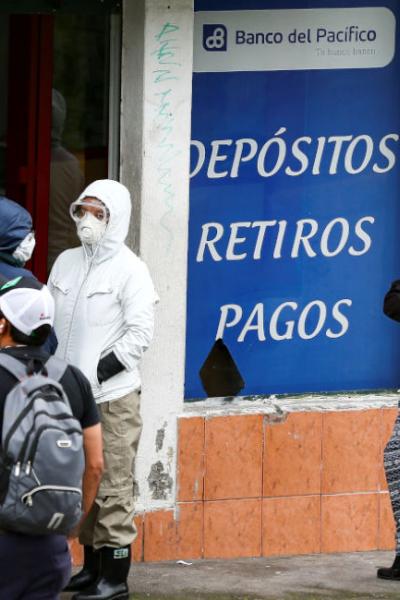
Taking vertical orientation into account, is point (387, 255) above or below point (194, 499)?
above

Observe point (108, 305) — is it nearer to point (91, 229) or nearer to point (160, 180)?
point (91, 229)

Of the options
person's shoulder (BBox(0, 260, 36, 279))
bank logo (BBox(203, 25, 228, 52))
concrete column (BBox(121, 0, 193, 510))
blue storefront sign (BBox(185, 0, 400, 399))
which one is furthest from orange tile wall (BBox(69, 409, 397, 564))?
bank logo (BBox(203, 25, 228, 52))

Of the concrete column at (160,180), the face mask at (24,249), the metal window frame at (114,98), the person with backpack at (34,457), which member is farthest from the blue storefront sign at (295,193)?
the person with backpack at (34,457)

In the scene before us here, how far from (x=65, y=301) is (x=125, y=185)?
0.87 m

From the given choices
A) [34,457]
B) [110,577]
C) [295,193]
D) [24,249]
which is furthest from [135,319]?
[34,457]

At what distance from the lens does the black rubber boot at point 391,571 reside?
751 centimetres

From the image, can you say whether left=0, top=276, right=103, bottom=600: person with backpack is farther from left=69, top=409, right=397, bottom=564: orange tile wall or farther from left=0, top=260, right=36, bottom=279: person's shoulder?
left=69, top=409, right=397, bottom=564: orange tile wall

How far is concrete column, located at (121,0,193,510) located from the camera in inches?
291

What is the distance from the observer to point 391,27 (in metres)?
8.12

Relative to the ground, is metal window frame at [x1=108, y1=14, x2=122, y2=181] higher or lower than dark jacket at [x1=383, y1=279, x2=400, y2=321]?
higher

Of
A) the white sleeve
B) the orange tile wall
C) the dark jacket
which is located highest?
the dark jacket

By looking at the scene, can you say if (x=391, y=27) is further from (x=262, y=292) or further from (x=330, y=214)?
(x=262, y=292)

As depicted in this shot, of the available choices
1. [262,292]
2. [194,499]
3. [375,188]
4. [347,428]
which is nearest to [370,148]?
[375,188]

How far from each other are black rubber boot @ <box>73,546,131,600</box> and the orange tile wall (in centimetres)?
52
